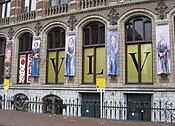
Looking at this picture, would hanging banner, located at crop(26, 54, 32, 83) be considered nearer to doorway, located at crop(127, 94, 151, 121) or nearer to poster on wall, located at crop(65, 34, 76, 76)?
poster on wall, located at crop(65, 34, 76, 76)

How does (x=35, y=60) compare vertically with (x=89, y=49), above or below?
below

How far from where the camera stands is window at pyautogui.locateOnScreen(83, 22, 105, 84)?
20719mm

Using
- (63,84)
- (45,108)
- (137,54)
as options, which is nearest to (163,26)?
(137,54)

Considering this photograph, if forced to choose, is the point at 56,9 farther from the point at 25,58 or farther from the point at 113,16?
the point at 113,16

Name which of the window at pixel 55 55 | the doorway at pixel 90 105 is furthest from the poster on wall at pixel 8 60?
the doorway at pixel 90 105

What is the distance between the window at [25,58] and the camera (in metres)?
24.5

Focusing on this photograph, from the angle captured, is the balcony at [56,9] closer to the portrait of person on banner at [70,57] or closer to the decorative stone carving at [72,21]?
the decorative stone carving at [72,21]

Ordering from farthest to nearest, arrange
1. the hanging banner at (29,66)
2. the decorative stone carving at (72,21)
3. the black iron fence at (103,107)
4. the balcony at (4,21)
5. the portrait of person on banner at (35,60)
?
the balcony at (4,21)
the hanging banner at (29,66)
the portrait of person on banner at (35,60)
the decorative stone carving at (72,21)
the black iron fence at (103,107)

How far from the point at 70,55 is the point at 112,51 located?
11.0 ft

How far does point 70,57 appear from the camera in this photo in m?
21.5

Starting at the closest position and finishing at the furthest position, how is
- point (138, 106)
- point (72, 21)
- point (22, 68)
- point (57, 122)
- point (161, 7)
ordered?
point (57, 122) < point (138, 106) < point (161, 7) < point (72, 21) < point (22, 68)

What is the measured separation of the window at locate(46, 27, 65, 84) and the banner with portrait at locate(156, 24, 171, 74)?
7.43 m

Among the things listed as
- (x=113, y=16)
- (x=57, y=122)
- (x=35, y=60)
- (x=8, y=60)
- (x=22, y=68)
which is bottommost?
(x=57, y=122)

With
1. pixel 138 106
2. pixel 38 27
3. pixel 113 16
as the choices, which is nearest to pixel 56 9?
pixel 38 27
